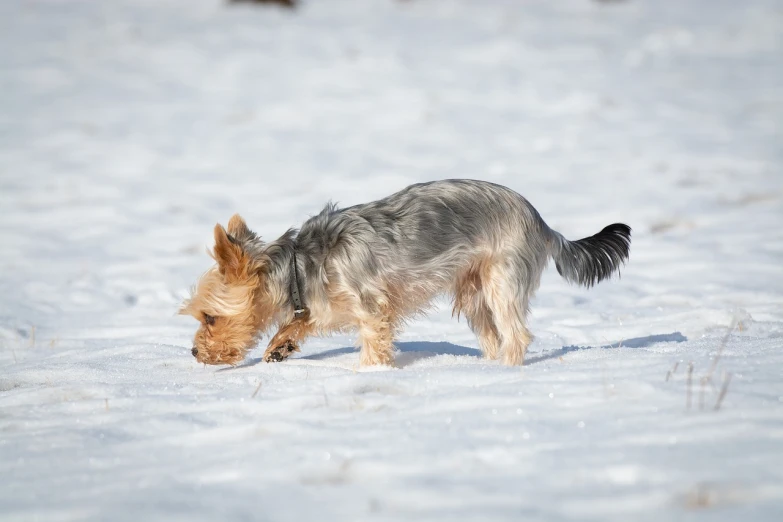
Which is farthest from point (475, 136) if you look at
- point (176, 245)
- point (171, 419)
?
point (171, 419)

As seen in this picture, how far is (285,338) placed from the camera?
18.5 ft

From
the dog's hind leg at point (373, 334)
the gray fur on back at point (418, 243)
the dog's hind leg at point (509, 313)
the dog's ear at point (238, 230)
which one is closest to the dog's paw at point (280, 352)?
the gray fur on back at point (418, 243)

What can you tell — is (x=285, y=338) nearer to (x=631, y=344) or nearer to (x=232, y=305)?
(x=232, y=305)

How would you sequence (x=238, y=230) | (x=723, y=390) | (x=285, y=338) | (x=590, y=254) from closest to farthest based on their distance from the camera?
(x=723, y=390), (x=285, y=338), (x=238, y=230), (x=590, y=254)

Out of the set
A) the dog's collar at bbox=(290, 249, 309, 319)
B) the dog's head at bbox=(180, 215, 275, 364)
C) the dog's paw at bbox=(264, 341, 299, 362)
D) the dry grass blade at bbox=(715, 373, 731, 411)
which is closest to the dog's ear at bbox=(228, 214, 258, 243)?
the dog's head at bbox=(180, 215, 275, 364)

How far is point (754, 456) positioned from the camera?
3.09 metres

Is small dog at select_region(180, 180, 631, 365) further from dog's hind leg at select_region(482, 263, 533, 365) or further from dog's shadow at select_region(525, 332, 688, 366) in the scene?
dog's shadow at select_region(525, 332, 688, 366)

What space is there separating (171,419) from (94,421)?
387 mm

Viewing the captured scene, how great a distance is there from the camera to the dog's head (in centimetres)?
550

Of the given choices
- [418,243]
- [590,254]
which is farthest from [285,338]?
[590,254]

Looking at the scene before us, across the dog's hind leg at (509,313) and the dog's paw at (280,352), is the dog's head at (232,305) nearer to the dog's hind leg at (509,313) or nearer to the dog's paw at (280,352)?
the dog's paw at (280,352)

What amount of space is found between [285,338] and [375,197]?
7.09 metres

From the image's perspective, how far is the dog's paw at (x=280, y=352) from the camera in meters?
5.64

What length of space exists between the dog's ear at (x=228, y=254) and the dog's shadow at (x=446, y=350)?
2.45ft
